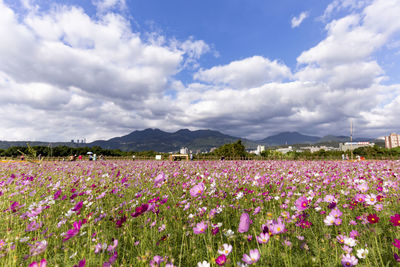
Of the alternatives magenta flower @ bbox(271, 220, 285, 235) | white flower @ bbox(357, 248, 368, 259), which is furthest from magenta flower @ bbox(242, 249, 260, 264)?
white flower @ bbox(357, 248, 368, 259)

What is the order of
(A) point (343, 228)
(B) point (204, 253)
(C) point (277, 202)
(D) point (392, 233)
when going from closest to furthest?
(B) point (204, 253) < (D) point (392, 233) < (A) point (343, 228) < (C) point (277, 202)

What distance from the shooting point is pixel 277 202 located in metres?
3.54

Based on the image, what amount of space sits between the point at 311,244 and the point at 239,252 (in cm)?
84

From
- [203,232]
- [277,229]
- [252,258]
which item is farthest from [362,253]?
[203,232]

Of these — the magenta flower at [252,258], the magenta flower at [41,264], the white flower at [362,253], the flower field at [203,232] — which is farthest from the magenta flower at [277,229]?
the magenta flower at [41,264]

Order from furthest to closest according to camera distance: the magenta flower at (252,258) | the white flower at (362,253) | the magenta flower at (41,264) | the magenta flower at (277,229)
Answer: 1. the magenta flower at (277,229)
2. the white flower at (362,253)
3. the magenta flower at (252,258)
4. the magenta flower at (41,264)

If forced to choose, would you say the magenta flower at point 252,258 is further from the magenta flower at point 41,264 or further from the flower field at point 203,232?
the magenta flower at point 41,264

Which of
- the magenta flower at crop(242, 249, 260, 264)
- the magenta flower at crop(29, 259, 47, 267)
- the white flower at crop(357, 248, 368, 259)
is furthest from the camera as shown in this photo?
the white flower at crop(357, 248, 368, 259)

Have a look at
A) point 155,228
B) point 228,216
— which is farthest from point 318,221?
point 155,228

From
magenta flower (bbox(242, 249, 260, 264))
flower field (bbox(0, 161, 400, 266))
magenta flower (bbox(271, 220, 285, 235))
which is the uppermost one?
magenta flower (bbox(271, 220, 285, 235))

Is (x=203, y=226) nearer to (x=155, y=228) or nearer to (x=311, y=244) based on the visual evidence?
(x=155, y=228)

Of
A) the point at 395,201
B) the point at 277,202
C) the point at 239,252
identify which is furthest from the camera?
the point at 277,202

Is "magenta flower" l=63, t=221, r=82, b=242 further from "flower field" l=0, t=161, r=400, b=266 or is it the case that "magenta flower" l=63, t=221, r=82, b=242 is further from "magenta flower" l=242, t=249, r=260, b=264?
"magenta flower" l=242, t=249, r=260, b=264

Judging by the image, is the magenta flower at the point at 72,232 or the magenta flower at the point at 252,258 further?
the magenta flower at the point at 72,232
